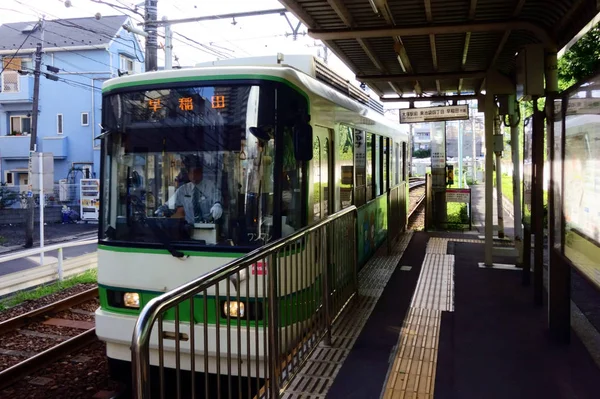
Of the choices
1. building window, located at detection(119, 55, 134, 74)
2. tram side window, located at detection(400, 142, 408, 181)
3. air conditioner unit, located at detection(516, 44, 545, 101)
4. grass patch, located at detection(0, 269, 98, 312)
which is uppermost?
building window, located at detection(119, 55, 134, 74)

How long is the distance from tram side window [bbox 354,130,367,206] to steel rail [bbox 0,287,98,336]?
16.0ft

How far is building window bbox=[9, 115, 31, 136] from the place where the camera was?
106 ft

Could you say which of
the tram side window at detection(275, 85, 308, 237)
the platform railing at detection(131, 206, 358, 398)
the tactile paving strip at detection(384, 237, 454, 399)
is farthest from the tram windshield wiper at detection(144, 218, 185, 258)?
the tactile paving strip at detection(384, 237, 454, 399)

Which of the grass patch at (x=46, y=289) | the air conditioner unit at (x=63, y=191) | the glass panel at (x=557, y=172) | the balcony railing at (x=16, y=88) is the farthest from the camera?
the balcony railing at (x=16, y=88)

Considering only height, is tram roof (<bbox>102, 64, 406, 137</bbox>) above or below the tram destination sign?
below

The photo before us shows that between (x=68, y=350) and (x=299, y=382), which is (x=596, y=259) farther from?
(x=68, y=350)

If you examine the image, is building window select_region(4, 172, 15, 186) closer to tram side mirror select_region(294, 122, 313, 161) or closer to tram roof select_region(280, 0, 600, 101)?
tram roof select_region(280, 0, 600, 101)

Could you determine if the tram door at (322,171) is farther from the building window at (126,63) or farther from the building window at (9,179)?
the building window at (9,179)

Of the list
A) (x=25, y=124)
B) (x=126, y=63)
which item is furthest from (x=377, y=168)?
(x=25, y=124)

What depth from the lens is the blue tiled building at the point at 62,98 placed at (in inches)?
1209

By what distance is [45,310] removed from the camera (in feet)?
26.8

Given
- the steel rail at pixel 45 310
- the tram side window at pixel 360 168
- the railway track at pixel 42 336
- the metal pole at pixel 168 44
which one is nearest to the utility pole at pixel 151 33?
the metal pole at pixel 168 44

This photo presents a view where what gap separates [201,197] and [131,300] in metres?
1.15

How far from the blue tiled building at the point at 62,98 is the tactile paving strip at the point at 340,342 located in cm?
2653
